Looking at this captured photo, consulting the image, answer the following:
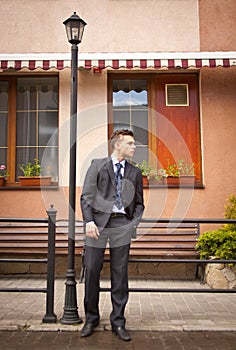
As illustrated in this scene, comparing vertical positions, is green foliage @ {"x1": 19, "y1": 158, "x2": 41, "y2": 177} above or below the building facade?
below

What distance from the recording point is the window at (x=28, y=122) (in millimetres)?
7777

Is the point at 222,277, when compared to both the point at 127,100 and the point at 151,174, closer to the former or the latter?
the point at 151,174

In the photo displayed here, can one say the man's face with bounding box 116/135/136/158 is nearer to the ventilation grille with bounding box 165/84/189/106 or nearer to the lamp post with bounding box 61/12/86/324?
the lamp post with bounding box 61/12/86/324

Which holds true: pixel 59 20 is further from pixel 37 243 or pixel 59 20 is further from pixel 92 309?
pixel 92 309

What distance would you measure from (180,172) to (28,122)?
10.2 feet

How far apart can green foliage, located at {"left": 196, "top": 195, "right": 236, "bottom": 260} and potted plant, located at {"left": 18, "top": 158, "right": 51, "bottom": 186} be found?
3.00 m

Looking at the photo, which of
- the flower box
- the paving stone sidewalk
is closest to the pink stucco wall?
the flower box

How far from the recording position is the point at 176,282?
22.1 ft

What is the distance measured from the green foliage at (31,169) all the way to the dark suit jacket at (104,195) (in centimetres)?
359

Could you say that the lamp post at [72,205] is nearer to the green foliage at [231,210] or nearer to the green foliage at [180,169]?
the green foliage at [180,169]

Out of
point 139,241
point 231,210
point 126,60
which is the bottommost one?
point 139,241

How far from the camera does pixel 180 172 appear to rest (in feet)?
24.6

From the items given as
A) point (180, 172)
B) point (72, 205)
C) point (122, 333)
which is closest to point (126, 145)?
point (72, 205)

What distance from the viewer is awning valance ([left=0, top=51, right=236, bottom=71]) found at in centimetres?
705
